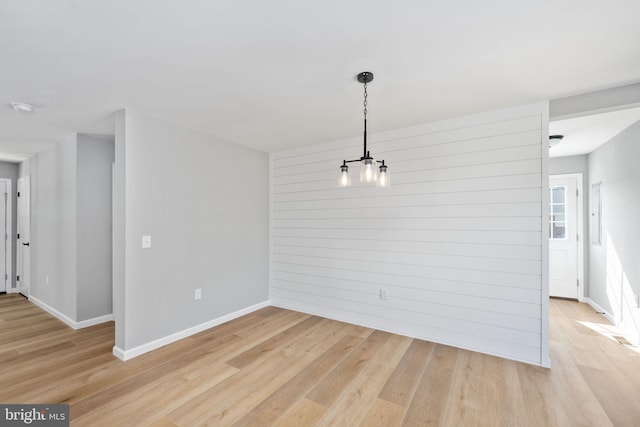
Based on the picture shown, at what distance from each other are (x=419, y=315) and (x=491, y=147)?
2024 mm

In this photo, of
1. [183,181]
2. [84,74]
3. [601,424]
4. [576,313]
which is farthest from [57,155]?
[576,313]

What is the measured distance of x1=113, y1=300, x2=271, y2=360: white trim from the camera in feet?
9.52

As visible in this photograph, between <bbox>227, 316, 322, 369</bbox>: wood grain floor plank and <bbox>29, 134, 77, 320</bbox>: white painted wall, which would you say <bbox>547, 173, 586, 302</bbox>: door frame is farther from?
<bbox>29, 134, 77, 320</bbox>: white painted wall

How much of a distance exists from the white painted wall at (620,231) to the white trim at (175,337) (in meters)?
4.81

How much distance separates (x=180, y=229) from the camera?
3.43 meters

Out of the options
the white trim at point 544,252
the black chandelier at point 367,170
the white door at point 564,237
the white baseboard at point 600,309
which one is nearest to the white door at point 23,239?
the black chandelier at point 367,170

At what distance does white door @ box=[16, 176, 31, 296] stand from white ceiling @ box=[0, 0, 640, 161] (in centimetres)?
258

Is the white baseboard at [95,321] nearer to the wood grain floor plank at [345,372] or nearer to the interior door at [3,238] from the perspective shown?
the interior door at [3,238]

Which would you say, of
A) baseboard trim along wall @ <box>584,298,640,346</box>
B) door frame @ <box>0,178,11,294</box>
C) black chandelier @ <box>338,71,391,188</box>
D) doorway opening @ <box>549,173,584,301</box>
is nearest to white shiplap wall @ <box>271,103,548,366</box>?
black chandelier @ <box>338,71,391,188</box>

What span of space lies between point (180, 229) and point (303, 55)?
2.46 meters

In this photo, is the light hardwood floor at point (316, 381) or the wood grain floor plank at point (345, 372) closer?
the light hardwood floor at point (316, 381)

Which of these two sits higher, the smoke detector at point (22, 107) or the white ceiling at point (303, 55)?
the white ceiling at point (303, 55)

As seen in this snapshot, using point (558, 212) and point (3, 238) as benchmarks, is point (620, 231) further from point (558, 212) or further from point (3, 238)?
point (3, 238)

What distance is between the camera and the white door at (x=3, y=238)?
5.32 metres
